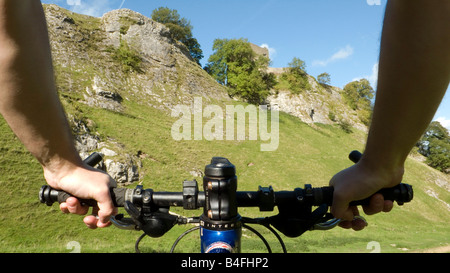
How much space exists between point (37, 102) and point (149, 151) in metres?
21.8

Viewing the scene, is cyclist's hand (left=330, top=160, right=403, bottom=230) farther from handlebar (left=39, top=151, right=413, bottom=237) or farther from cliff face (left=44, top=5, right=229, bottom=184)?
cliff face (left=44, top=5, right=229, bottom=184)

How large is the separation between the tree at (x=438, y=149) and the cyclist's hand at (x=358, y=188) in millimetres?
72123

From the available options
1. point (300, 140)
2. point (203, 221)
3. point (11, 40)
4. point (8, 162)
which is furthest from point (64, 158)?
point (300, 140)

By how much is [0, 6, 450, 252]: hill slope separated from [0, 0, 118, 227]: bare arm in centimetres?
820

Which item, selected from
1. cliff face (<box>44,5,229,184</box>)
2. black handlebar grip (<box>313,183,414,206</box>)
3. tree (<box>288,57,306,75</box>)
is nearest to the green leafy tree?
tree (<box>288,57,306,75</box>)

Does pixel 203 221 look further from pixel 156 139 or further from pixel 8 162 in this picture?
pixel 156 139

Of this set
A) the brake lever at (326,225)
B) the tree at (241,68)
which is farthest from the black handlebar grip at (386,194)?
the tree at (241,68)

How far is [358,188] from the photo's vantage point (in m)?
1.37

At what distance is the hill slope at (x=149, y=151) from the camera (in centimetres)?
1182

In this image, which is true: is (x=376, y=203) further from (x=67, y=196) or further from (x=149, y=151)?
(x=149, y=151)

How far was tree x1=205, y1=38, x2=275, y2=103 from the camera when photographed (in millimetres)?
52875

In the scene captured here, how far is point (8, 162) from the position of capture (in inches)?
541

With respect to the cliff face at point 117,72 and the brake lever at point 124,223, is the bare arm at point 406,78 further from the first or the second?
the cliff face at point 117,72
